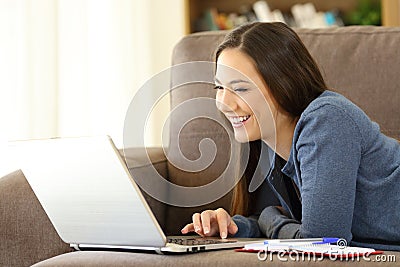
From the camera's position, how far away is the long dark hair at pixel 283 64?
163cm

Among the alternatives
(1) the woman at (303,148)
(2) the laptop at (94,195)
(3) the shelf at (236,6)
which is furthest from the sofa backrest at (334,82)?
(3) the shelf at (236,6)

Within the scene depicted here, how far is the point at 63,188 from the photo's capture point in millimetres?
1402

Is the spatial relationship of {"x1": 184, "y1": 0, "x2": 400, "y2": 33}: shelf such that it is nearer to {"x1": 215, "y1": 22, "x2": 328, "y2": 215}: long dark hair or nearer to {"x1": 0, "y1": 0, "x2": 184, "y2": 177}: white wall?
{"x1": 0, "y1": 0, "x2": 184, "y2": 177}: white wall

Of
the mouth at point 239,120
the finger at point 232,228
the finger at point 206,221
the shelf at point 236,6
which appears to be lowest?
the finger at point 232,228

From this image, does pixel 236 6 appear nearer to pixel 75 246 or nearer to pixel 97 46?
pixel 97 46

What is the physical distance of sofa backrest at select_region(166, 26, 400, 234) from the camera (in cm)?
193

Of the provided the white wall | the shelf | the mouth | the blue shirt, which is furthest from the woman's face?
the shelf

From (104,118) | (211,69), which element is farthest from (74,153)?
(104,118)

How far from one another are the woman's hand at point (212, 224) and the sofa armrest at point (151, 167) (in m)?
0.31

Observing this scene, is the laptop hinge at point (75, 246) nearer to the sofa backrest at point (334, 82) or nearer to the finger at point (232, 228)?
the finger at point (232, 228)

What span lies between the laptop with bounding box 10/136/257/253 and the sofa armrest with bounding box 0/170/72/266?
209mm

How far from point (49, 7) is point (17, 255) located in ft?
4.20

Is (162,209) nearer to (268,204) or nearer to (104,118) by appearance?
(268,204)
